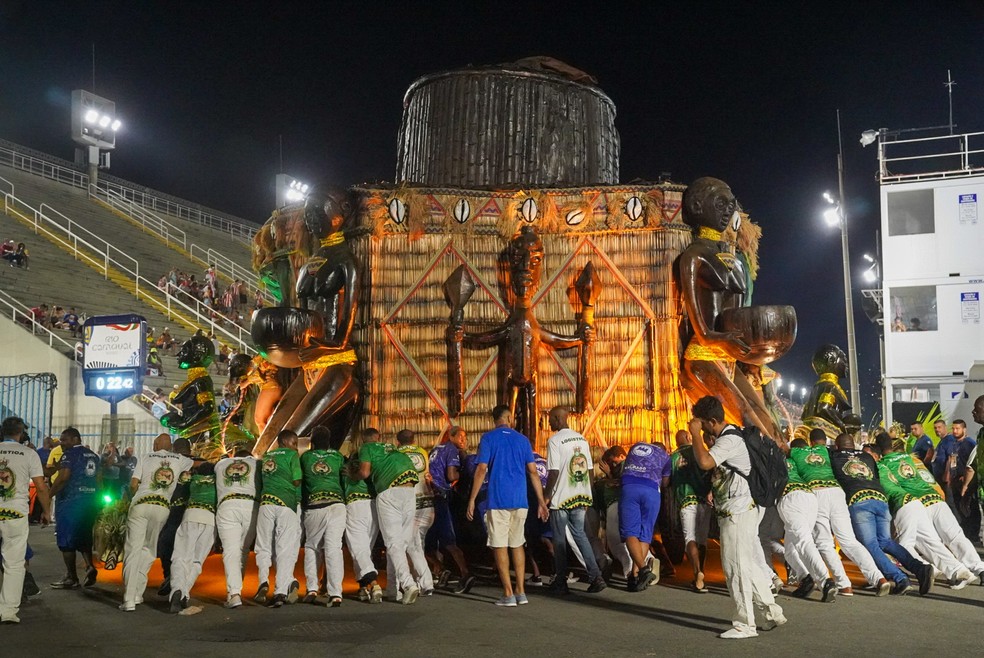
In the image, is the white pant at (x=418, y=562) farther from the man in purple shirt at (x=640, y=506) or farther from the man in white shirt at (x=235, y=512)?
the man in purple shirt at (x=640, y=506)

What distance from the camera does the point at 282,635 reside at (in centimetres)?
727

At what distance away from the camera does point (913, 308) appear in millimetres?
23609

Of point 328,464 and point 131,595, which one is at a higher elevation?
point 328,464

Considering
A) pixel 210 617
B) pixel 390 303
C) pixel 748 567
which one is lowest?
pixel 210 617

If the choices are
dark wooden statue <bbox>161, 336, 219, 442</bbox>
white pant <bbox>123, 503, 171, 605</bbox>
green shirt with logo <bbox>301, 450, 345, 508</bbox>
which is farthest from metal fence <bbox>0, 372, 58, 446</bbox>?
green shirt with logo <bbox>301, 450, 345, 508</bbox>

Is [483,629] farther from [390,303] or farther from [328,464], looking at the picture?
[390,303]

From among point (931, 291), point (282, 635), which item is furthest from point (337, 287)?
point (931, 291)

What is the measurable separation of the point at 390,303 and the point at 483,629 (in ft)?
17.1

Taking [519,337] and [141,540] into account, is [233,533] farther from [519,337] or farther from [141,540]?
[519,337]

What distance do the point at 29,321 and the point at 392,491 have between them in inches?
603

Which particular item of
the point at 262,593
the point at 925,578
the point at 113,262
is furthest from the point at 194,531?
the point at 113,262

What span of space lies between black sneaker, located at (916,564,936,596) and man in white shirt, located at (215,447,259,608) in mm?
6068

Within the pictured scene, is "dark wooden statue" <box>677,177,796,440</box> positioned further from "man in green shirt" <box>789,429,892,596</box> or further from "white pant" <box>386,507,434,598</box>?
"white pant" <box>386,507,434,598</box>

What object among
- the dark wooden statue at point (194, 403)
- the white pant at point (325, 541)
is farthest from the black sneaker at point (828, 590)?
the dark wooden statue at point (194, 403)
